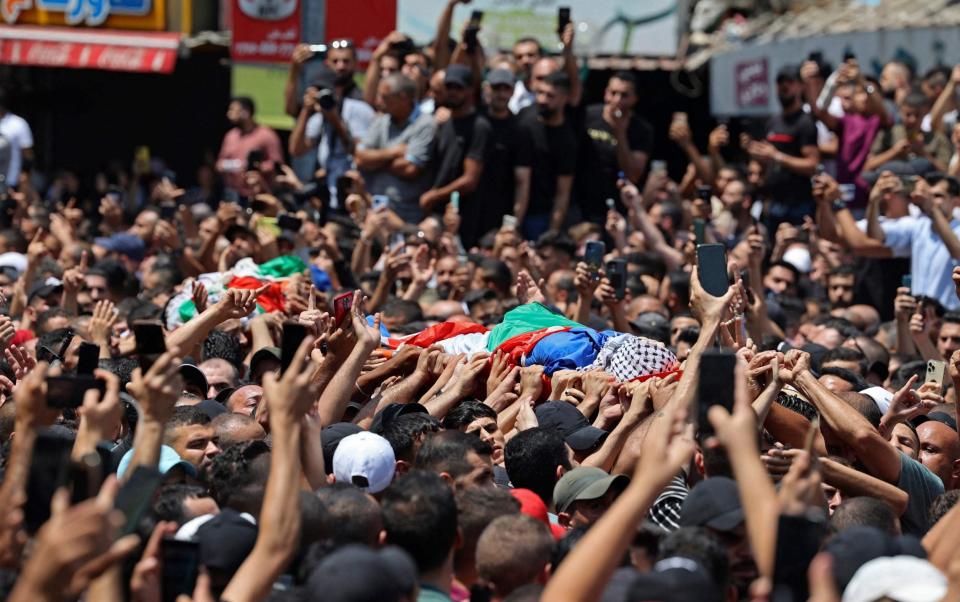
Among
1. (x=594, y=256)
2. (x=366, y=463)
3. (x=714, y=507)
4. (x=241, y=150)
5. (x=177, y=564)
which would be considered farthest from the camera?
(x=241, y=150)

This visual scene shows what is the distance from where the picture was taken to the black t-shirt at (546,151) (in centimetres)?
1231

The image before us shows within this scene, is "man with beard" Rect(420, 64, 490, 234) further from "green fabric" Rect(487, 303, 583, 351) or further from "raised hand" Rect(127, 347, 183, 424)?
"raised hand" Rect(127, 347, 183, 424)

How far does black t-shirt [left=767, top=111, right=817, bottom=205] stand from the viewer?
1295 centimetres

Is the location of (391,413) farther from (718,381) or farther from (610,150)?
(610,150)

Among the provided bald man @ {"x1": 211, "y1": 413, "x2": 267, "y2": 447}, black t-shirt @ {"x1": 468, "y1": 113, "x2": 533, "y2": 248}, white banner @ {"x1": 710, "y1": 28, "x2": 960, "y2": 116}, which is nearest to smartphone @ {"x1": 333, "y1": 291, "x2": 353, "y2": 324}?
bald man @ {"x1": 211, "y1": 413, "x2": 267, "y2": 447}

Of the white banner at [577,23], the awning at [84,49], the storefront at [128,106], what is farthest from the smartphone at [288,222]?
the storefront at [128,106]

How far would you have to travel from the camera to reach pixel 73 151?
21.7 m

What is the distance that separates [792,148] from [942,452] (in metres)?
6.52

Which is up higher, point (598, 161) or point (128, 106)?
point (598, 161)

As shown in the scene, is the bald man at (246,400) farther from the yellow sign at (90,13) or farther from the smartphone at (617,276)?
the yellow sign at (90,13)

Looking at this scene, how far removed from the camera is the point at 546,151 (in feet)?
40.5

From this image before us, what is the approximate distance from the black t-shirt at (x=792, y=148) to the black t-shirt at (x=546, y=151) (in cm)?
168

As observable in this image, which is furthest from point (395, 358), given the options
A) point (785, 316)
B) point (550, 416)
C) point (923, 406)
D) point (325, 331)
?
point (785, 316)

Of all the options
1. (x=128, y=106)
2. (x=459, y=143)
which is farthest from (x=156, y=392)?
(x=128, y=106)
